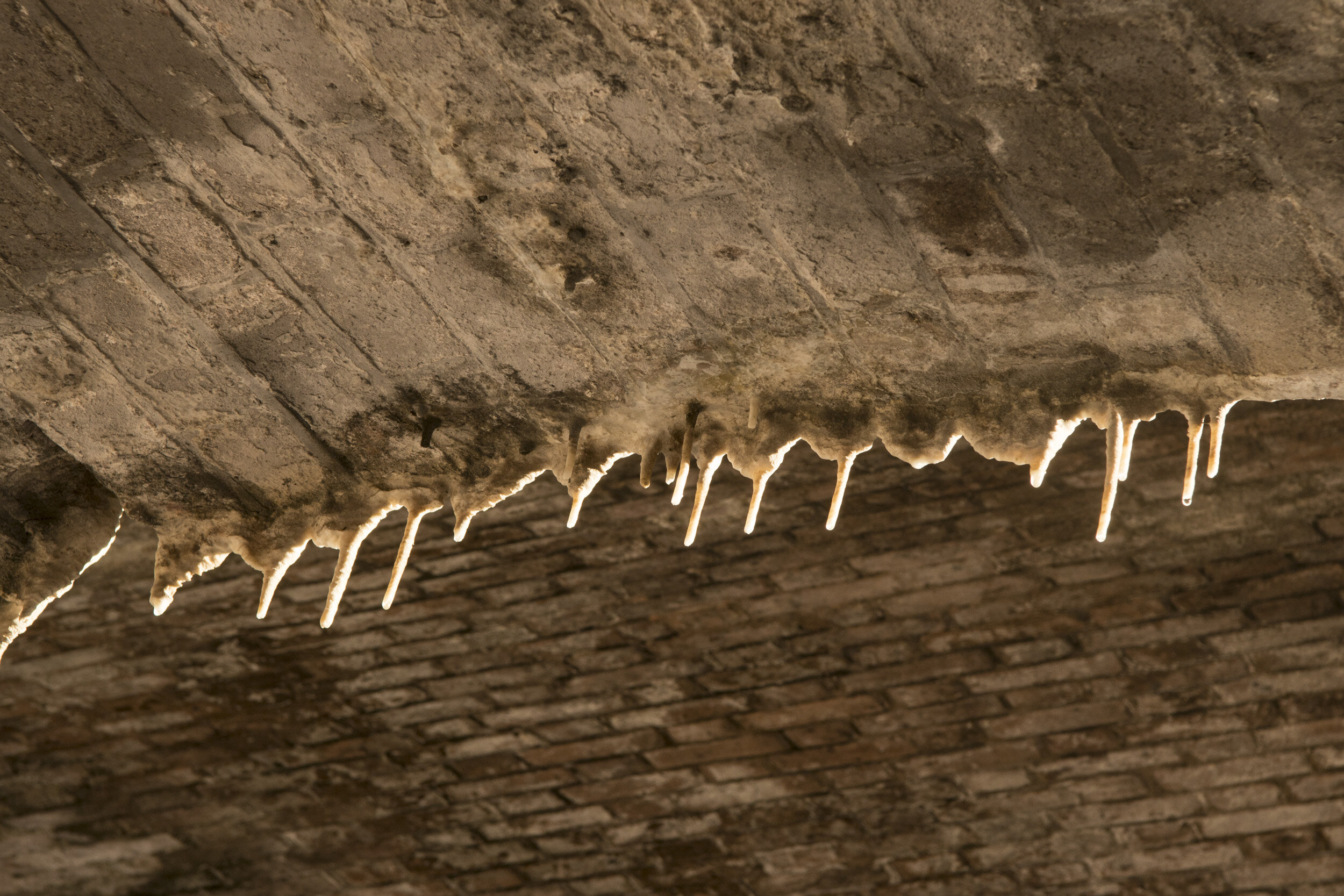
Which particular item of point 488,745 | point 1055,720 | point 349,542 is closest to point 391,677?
point 488,745

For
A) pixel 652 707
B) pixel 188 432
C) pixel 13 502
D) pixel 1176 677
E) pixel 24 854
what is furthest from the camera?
pixel 24 854

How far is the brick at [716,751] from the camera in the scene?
4844 millimetres

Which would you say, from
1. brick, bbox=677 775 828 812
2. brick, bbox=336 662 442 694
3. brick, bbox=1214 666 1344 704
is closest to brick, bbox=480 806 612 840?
brick, bbox=677 775 828 812

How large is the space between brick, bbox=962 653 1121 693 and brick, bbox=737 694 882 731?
0.40m

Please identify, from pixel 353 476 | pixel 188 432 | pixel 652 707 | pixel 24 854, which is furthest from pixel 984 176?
pixel 24 854

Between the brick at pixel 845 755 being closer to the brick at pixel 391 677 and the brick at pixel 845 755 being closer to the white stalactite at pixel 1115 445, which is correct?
the brick at pixel 391 677

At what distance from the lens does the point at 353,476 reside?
8.37ft

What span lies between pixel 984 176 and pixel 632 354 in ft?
2.40

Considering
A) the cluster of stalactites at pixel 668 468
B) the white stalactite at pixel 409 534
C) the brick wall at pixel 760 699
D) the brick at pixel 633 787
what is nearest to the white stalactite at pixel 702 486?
the cluster of stalactites at pixel 668 468

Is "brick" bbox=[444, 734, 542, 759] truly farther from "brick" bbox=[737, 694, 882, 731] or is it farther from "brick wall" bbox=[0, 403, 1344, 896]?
"brick" bbox=[737, 694, 882, 731]

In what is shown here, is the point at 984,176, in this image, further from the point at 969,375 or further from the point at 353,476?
the point at 353,476

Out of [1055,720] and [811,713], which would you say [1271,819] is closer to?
[1055,720]

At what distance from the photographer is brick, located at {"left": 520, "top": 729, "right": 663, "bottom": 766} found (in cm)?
495

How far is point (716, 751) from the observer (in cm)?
491
